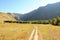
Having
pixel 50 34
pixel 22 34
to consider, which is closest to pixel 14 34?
pixel 22 34

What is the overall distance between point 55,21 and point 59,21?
694 centimetres

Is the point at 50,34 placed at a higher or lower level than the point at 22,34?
lower

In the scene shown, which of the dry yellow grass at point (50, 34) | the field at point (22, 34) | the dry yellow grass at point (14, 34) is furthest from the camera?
the dry yellow grass at point (50, 34)

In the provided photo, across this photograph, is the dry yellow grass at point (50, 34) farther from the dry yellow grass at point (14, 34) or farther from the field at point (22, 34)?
the dry yellow grass at point (14, 34)

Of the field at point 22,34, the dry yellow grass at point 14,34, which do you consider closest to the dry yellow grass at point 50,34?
the field at point 22,34

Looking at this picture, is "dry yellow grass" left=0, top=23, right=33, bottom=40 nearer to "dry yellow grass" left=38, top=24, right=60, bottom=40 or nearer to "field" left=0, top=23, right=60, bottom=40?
"field" left=0, top=23, right=60, bottom=40

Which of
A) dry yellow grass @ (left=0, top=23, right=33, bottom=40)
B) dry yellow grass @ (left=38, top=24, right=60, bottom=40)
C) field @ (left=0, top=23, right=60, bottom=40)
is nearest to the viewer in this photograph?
dry yellow grass @ (left=0, top=23, right=33, bottom=40)

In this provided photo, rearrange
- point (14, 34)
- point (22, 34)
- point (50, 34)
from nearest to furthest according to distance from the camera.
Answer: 1. point (14, 34)
2. point (22, 34)
3. point (50, 34)

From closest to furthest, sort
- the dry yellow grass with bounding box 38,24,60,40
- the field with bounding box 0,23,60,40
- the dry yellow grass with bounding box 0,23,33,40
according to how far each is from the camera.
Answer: the dry yellow grass with bounding box 0,23,33,40 < the field with bounding box 0,23,60,40 < the dry yellow grass with bounding box 38,24,60,40

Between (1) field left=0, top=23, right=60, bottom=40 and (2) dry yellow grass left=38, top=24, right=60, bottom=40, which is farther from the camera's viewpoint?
(2) dry yellow grass left=38, top=24, right=60, bottom=40

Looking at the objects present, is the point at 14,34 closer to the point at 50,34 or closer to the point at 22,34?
the point at 22,34

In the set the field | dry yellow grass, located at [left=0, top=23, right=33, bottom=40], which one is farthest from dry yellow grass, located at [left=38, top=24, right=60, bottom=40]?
dry yellow grass, located at [left=0, top=23, right=33, bottom=40]

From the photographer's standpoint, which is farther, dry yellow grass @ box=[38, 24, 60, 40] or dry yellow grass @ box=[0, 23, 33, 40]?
dry yellow grass @ box=[38, 24, 60, 40]

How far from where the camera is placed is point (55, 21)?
470ft
